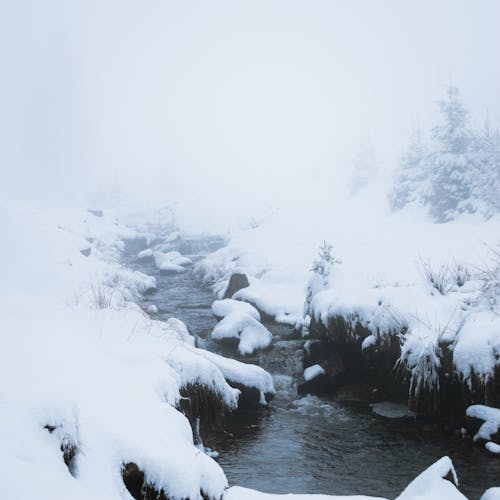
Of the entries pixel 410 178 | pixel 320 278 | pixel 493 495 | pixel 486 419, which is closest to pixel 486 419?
pixel 486 419

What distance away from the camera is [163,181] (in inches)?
2638

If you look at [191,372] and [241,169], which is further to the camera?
[241,169]

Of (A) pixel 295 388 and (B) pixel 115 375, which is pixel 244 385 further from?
(B) pixel 115 375

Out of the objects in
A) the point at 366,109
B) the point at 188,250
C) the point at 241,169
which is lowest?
the point at 188,250

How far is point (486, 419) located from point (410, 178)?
94.9ft

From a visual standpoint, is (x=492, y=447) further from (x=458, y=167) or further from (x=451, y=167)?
(x=458, y=167)

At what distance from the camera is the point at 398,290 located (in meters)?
10.4

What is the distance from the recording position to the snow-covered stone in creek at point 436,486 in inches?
173

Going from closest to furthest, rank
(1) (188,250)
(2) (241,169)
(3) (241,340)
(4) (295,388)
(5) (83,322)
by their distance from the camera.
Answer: (5) (83,322) → (4) (295,388) → (3) (241,340) → (1) (188,250) → (2) (241,169)

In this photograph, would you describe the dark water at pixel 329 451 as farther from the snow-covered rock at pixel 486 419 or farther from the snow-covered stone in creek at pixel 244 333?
the snow-covered stone in creek at pixel 244 333

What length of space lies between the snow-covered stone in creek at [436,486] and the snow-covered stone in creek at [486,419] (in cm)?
262

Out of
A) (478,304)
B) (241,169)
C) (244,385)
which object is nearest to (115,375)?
(244,385)

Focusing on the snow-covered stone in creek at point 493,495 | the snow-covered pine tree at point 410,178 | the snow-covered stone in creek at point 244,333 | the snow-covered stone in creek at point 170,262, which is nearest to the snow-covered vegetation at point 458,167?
the snow-covered pine tree at point 410,178

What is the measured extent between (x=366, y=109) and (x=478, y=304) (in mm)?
138852
